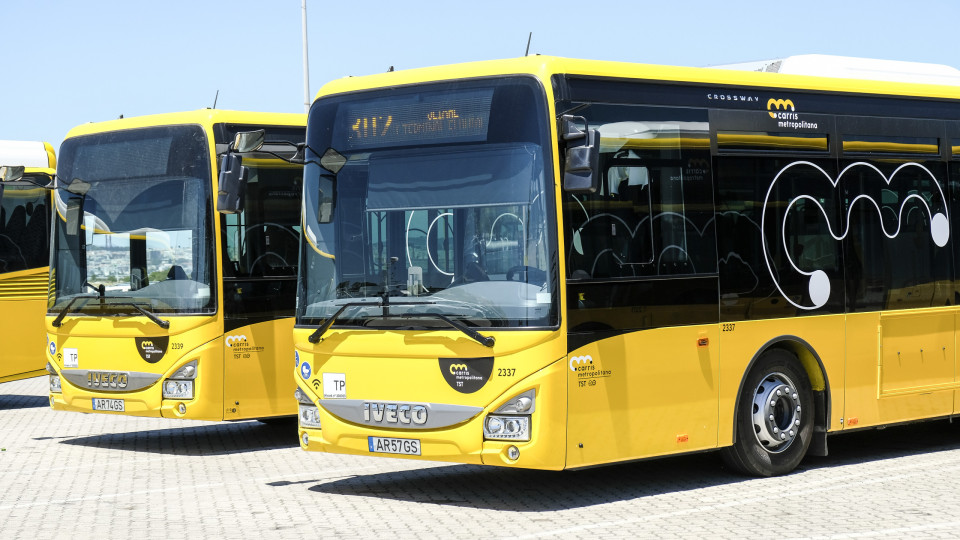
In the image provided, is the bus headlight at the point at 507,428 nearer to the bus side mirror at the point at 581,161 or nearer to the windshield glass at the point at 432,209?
the windshield glass at the point at 432,209

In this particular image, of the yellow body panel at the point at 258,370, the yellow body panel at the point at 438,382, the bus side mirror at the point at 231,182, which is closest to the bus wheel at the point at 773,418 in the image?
the yellow body panel at the point at 438,382

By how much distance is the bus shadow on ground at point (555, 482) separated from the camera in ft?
35.2

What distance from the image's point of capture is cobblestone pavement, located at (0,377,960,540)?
9.48m

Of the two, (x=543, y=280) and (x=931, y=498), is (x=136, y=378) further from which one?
(x=931, y=498)

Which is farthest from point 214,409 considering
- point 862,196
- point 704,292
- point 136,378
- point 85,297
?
point 862,196

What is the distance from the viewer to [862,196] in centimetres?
1240

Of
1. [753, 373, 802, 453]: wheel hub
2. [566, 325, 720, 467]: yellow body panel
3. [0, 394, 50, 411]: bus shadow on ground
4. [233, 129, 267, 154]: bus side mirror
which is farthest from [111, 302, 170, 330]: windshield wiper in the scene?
[0, 394, 50, 411]: bus shadow on ground

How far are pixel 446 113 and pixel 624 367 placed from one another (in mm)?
2230

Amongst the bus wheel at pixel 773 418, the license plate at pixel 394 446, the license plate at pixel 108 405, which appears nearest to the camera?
the license plate at pixel 394 446

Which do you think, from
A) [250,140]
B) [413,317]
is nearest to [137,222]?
[250,140]

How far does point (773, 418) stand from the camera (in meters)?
11.7

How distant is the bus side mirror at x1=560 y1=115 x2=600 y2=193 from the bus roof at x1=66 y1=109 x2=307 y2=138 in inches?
209

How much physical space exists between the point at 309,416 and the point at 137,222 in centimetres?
394

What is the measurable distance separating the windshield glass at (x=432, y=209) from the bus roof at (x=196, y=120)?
316 cm
